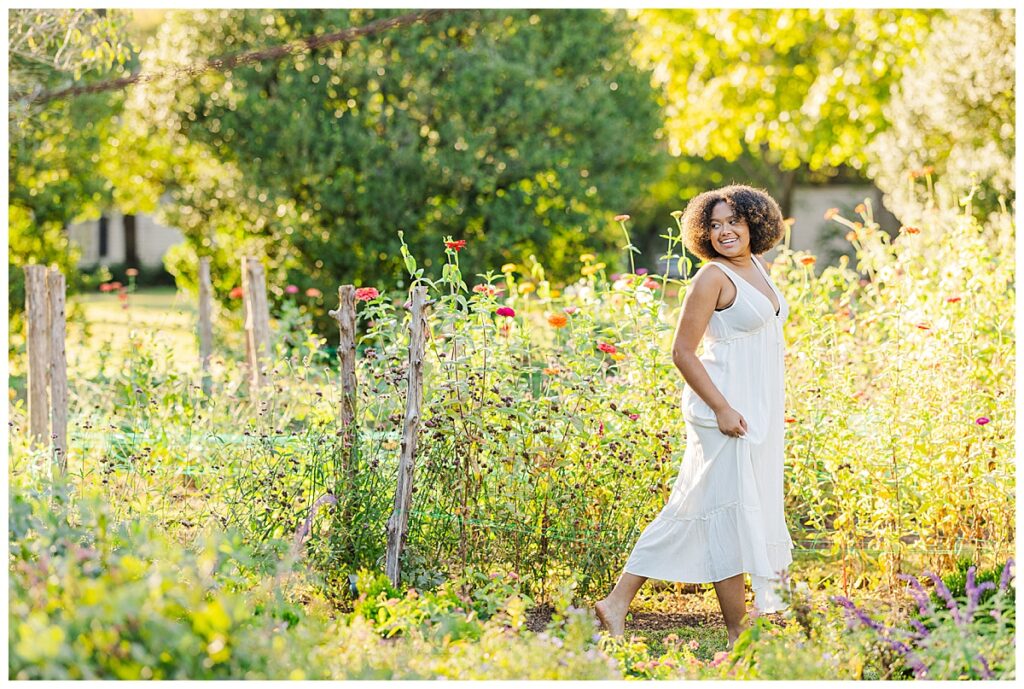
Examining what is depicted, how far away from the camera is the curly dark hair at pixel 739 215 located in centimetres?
392

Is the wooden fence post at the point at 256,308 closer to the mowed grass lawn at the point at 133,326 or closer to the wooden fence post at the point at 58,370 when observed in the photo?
the mowed grass lawn at the point at 133,326

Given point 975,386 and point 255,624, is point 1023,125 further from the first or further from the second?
point 255,624

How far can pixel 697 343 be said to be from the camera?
12.3 ft

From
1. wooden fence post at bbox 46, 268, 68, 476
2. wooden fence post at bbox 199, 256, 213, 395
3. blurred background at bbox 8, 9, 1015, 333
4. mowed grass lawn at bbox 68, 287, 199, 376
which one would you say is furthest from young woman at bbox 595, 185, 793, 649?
blurred background at bbox 8, 9, 1015, 333

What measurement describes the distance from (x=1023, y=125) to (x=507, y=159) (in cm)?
644

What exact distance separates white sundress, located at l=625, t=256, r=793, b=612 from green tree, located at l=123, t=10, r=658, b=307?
240 inches

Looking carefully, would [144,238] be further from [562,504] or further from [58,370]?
[562,504]

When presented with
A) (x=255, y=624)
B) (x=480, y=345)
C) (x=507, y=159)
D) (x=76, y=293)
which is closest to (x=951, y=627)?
(x=255, y=624)

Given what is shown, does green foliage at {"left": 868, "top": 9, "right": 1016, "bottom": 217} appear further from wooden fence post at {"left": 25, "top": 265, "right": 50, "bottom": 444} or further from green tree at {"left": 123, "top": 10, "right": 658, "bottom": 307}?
wooden fence post at {"left": 25, "top": 265, "right": 50, "bottom": 444}

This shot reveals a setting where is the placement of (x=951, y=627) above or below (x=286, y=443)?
below

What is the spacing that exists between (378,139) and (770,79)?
9.65 meters

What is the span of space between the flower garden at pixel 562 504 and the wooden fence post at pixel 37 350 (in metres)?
0.13

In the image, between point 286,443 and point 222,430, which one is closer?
point 286,443

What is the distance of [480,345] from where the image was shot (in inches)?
195
